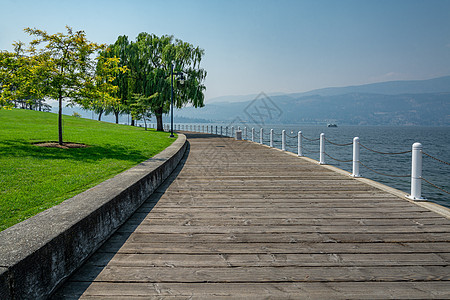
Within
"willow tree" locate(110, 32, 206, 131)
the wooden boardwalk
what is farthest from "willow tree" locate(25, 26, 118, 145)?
"willow tree" locate(110, 32, 206, 131)

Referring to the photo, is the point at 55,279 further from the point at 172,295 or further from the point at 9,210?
Result: the point at 9,210

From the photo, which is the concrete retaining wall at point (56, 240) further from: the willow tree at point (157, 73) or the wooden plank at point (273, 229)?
the willow tree at point (157, 73)

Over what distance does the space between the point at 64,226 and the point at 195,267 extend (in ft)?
4.11

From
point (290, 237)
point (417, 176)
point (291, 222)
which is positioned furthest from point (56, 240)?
point (417, 176)

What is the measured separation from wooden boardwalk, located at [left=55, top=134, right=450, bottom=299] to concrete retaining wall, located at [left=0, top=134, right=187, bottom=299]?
0.57 ft

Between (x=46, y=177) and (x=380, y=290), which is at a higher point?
(x=46, y=177)

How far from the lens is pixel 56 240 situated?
2.51 meters

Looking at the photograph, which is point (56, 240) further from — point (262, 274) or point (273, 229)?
point (273, 229)

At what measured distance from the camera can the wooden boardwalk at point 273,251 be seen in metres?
2.65

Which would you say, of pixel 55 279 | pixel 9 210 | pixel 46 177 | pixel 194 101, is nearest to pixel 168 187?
pixel 46 177

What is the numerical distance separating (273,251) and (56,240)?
2.12 meters

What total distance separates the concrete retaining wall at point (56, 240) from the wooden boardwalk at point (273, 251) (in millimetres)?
175

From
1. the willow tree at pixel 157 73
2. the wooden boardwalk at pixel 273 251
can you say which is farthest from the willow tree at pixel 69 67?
the willow tree at pixel 157 73

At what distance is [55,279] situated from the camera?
8.29ft
